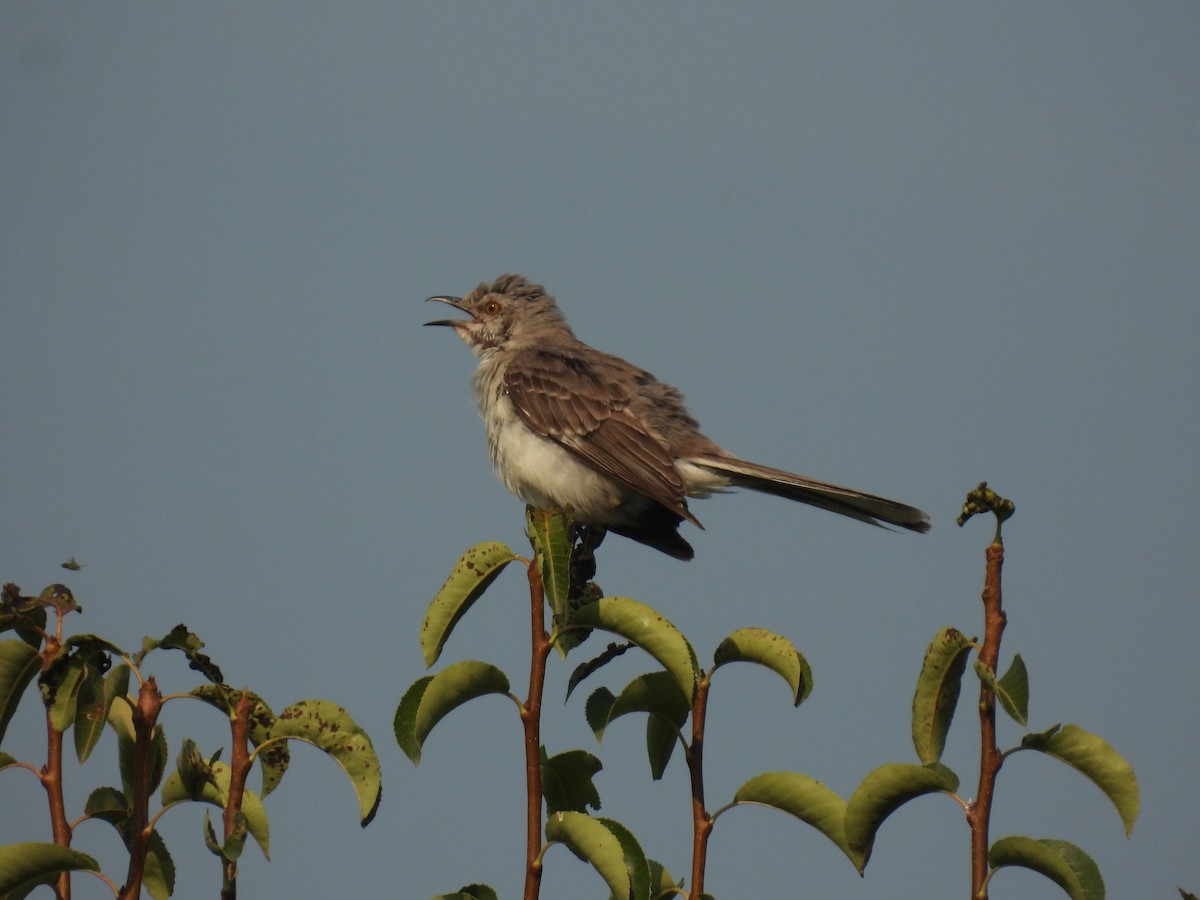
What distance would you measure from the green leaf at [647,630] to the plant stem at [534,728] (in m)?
0.16

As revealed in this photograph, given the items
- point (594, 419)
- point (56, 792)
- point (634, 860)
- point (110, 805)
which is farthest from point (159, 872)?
point (594, 419)

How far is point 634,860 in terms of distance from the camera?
3.72 m

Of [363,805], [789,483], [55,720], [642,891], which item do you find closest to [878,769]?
[642,891]

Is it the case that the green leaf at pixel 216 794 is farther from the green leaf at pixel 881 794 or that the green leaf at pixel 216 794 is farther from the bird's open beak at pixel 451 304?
the bird's open beak at pixel 451 304

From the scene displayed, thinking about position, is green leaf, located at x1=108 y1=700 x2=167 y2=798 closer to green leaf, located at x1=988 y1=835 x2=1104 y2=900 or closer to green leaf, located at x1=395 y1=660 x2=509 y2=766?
green leaf, located at x1=395 y1=660 x2=509 y2=766

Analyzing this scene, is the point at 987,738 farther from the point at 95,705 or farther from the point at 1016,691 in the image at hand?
the point at 95,705

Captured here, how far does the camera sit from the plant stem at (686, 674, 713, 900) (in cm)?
354

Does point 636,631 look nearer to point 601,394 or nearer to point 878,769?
point 878,769

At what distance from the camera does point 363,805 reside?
355 cm

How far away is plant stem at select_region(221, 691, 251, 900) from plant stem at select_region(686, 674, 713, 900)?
3.87ft

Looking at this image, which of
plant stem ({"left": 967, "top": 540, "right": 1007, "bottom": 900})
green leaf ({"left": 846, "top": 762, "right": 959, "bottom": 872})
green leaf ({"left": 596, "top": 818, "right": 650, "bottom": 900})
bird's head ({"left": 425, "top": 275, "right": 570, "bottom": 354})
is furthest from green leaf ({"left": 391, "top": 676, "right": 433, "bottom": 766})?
bird's head ({"left": 425, "top": 275, "right": 570, "bottom": 354})

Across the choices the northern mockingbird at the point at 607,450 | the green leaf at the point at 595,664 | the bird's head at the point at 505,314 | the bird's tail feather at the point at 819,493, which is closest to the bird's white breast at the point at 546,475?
the northern mockingbird at the point at 607,450

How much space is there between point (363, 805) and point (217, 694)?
49cm

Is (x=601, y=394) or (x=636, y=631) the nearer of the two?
(x=636, y=631)
